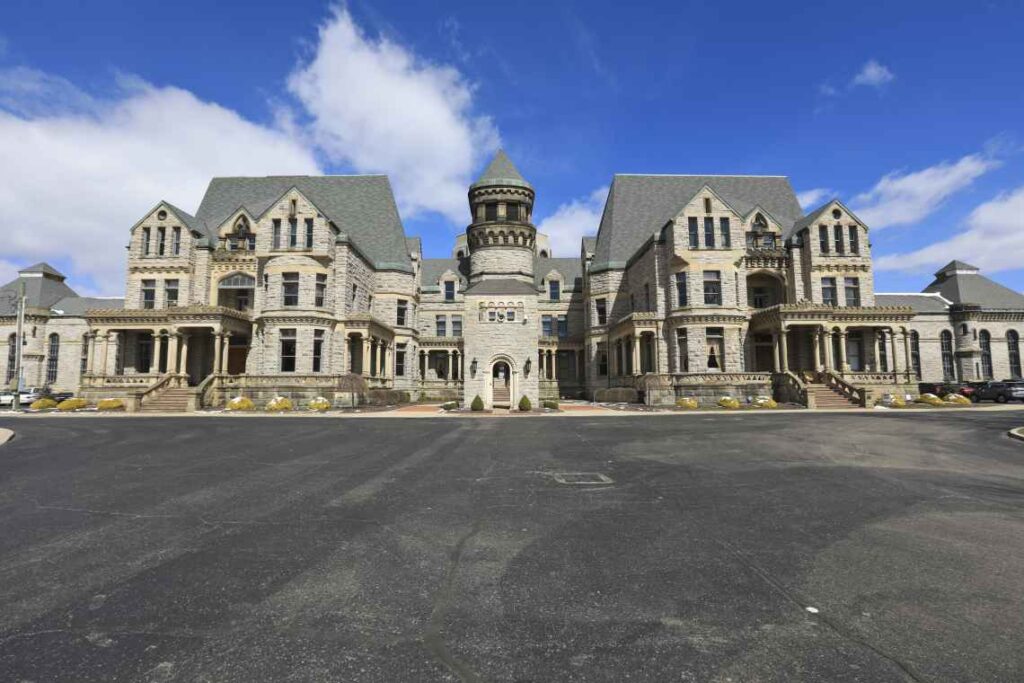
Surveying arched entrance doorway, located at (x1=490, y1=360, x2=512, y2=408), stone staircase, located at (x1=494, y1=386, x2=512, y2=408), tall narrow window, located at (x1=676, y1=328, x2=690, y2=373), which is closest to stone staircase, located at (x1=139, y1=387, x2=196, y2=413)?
arched entrance doorway, located at (x1=490, y1=360, x2=512, y2=408)

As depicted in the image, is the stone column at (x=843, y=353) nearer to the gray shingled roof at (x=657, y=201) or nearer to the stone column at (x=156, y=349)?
the gray shingled roof at (x=657, y=201)

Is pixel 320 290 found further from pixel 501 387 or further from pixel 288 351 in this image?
pixel 501 387

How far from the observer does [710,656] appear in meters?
2.96

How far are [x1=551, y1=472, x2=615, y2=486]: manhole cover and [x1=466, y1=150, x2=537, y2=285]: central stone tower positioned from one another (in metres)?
38.0

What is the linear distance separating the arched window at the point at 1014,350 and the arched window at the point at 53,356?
90033mm

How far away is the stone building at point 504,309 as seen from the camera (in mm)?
32500

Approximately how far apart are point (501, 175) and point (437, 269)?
12410 mm

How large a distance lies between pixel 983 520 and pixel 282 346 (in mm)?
34918

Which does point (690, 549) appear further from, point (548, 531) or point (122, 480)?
point (122, 480)

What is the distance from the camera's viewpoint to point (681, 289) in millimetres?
35344

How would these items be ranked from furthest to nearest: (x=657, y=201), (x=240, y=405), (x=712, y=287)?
(x=657, y=201) < (x=712, y=287) < (x=240, y=405)

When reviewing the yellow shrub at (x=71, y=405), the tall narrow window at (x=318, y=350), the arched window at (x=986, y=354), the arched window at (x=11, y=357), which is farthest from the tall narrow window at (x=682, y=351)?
the arched window at (x=11, y=357)

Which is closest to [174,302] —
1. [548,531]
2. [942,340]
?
[548,531]

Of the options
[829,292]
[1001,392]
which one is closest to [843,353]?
[829,292]
